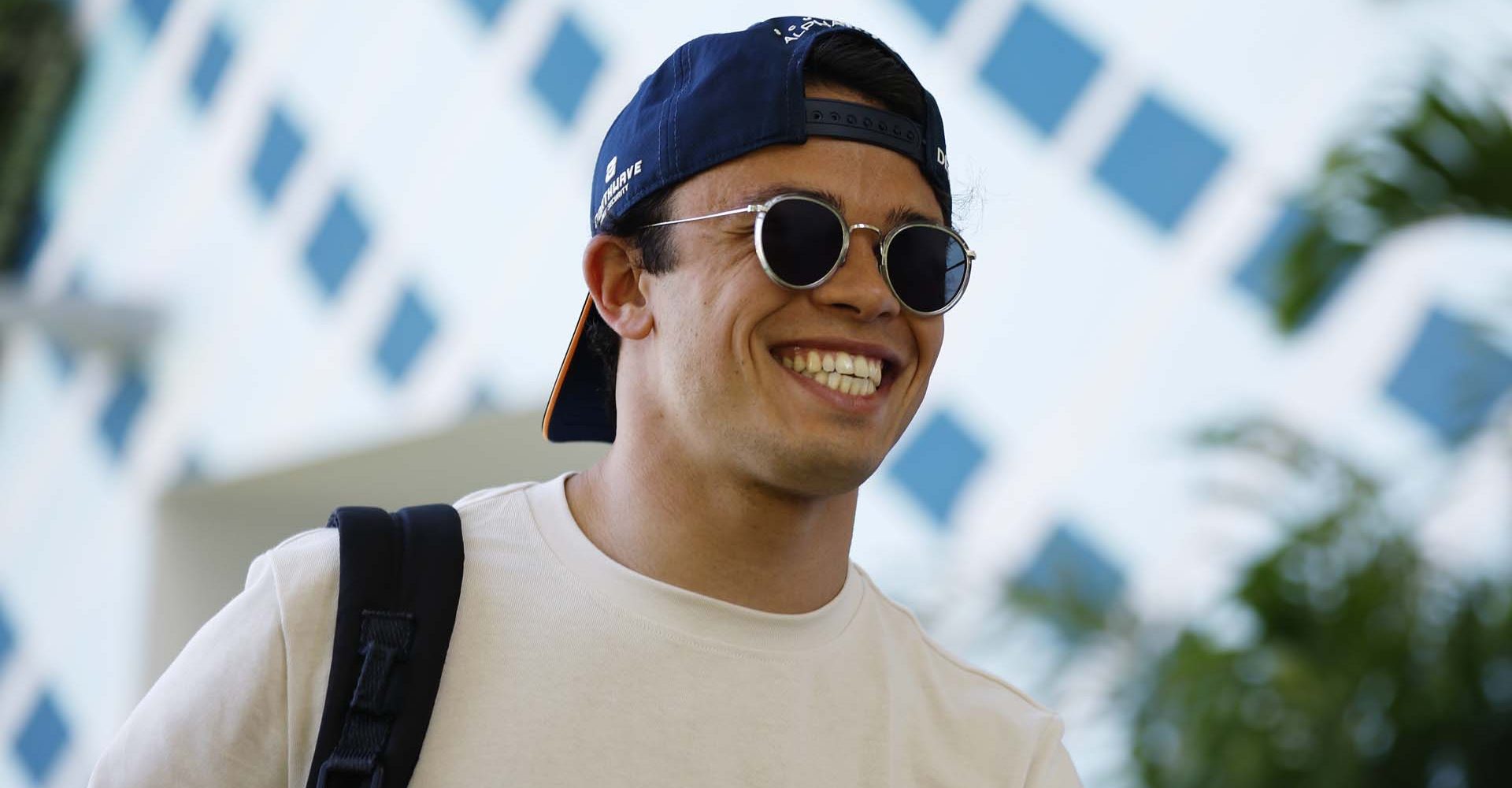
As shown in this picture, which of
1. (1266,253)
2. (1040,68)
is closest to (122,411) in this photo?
(1040,68)

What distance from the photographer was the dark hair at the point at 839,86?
7.16ft

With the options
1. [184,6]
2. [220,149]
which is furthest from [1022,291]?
[184,6]

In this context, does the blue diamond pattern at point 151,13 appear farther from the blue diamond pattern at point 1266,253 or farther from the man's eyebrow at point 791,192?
the man's eyebrow at point 791,192

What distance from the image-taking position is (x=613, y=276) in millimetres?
2273

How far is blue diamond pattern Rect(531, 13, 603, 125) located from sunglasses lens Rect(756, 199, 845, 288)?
5361 mm

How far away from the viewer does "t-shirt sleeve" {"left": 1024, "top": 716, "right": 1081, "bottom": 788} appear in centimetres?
217

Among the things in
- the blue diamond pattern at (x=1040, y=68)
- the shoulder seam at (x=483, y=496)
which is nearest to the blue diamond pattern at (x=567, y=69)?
the blue diamond pattern at (x=1040, y=68)

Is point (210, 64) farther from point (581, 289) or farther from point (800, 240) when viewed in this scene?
point (800, 240)

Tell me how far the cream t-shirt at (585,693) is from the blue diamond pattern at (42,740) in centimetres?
782

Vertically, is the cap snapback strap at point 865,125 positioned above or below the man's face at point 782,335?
above

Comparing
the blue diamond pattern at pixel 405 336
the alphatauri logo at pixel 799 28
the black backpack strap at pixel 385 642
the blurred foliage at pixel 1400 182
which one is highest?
the blurred foliage at pixel 1400 182

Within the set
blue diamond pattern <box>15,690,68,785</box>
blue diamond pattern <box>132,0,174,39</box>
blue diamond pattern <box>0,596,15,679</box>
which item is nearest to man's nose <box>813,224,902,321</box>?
blue diamond pattern <box>132,0,174,39</box>

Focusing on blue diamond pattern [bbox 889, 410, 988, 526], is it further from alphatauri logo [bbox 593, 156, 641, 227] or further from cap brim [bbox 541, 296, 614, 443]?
alphatauri logo [bbox 593, 156, 641, 227]

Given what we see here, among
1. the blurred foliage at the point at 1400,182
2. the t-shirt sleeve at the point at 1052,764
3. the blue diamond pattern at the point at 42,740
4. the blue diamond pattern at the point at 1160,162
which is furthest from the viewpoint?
the blue diamond pattern at the point at 42,740
